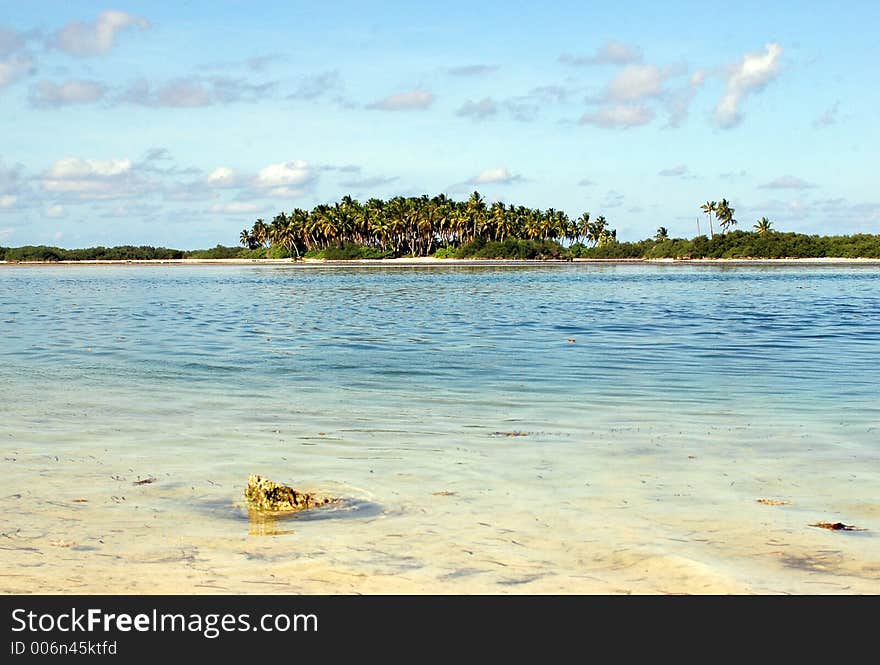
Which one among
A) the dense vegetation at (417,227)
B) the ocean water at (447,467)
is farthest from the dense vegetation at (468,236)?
the ocean water at (447,467)

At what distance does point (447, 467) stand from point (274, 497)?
8.05 ft

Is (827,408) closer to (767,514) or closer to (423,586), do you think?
(767,514)

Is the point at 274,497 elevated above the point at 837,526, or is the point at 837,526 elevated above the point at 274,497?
the point at 274,497

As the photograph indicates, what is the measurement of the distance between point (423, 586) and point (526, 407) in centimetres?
868

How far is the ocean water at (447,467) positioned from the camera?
6520 millimetres

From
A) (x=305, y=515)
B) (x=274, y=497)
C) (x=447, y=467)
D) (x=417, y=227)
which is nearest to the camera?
(x=305, y=515)

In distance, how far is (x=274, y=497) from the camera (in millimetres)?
8234

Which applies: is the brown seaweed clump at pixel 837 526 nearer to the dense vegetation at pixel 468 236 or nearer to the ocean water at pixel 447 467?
the ocean water at pixel 447 467

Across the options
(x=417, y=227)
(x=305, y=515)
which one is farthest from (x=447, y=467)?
(x=417, y=227)

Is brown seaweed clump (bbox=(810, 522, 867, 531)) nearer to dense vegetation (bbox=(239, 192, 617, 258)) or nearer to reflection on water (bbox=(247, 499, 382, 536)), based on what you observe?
reflection on water (bbox=(247, 499, 382, 536))

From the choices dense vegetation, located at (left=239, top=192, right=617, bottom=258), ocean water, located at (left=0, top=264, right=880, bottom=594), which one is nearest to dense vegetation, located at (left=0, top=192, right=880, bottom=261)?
dense vegetation, located at (left=239, top=192, right=617, bottom=258)

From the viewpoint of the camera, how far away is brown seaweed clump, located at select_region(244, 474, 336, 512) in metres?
8.19

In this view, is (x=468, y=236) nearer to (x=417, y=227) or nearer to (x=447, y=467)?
(x=417, y=227)
